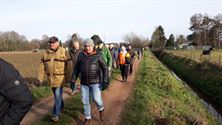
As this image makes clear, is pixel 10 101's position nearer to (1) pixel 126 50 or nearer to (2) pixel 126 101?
(2) pixel 126 101

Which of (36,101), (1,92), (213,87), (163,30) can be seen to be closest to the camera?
(1,92)

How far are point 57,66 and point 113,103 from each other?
159 inches

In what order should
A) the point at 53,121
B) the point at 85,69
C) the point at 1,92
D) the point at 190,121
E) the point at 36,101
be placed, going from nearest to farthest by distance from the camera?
the point at 1,92 → the point at 85,69 → the point at 53,121 → the point at 190,121 → the point at 36,101

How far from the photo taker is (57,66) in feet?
28.0

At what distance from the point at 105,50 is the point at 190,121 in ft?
17.4

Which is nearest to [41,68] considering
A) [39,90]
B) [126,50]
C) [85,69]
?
[85,69]

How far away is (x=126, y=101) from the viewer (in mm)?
12477

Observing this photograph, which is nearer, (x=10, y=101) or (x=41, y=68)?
(x=10, y=101)

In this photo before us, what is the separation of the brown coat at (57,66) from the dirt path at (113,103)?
1300 millimetres

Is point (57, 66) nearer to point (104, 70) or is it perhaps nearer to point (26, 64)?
point (104, 70)

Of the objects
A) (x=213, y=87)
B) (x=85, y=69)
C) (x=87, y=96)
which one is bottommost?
(x=213, y=87)

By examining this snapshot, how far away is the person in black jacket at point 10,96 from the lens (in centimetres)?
344

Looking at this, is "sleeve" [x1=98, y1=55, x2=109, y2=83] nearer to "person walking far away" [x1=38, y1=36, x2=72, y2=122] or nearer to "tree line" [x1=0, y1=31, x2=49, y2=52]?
"person walking far away" [x1=38, y1=36, x2=72, y2=122]

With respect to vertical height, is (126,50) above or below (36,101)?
above
